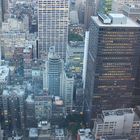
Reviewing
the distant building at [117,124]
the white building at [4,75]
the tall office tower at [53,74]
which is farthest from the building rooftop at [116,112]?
the white building at [4,75]

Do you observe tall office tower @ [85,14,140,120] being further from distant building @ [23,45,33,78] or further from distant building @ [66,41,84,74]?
distant building @ [23,45,33,78]

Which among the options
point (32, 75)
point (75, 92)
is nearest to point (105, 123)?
point (75, 92)

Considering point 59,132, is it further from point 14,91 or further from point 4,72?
point 4,72

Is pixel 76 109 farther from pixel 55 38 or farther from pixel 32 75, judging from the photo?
pixel 55 38

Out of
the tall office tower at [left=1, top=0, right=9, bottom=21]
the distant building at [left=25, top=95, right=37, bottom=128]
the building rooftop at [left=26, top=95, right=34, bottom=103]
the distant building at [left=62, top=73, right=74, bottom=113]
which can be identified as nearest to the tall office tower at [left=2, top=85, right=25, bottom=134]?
the distant building at [left=25, top=95, right=37, bottom=128]

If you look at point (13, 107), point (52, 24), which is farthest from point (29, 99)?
point (52, 24)
